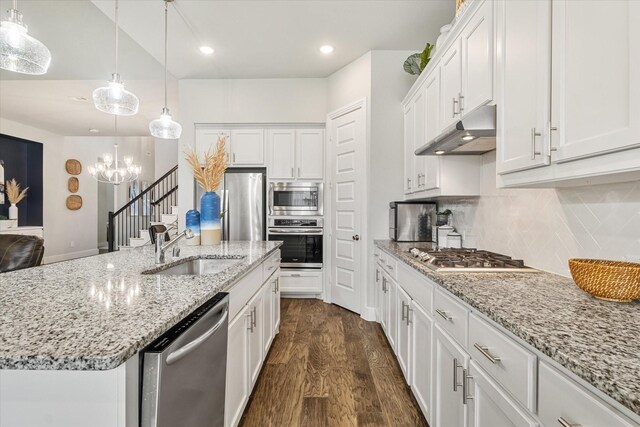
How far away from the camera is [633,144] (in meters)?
0.87

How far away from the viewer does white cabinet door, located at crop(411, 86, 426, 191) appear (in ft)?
9.13

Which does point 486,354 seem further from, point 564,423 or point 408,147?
point 408,147

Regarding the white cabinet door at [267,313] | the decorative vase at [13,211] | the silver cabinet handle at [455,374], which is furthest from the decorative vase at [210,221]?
the decorative vase at [13,211]

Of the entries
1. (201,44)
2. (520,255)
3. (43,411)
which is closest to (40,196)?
(201,44)

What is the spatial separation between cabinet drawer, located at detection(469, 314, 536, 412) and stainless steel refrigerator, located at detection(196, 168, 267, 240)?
11.5 feet

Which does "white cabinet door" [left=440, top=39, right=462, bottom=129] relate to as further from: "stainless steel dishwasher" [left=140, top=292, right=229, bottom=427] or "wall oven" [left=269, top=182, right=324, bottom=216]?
"wall oven" [left=269, top=182, right=324, bottom=216]

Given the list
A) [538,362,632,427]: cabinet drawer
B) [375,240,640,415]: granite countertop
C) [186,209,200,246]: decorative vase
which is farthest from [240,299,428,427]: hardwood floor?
[538,362,632,427]: cabinet drawer

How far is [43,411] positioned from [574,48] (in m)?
1.80

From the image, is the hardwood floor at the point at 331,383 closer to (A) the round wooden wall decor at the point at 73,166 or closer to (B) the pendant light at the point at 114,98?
(B) the pendant light at the point at 114,98

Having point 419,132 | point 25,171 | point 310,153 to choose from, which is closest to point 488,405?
point 419,132

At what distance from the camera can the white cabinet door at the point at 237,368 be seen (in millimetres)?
1492

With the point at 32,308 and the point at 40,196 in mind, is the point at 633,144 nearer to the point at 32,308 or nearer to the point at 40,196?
the point at 32,308

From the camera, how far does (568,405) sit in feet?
2.37

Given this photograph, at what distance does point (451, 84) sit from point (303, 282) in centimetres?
300
